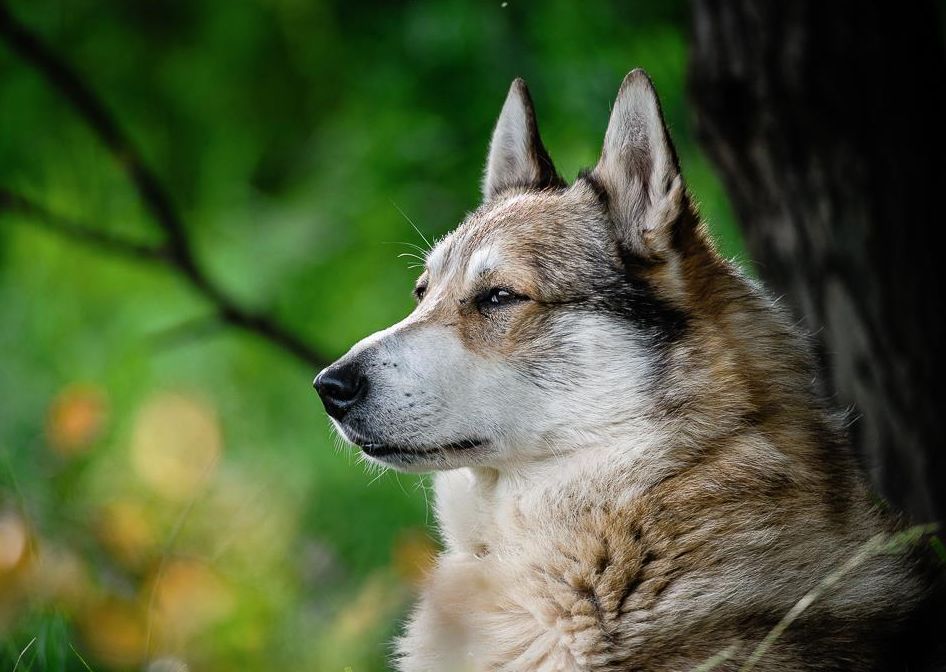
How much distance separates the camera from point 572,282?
3652 millimetres

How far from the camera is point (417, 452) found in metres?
3.52

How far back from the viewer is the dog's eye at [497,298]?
369 cm

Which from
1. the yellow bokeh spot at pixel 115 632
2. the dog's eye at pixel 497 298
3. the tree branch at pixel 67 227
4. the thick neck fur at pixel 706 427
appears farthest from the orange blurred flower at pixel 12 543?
the tree branch at pixel 67 227

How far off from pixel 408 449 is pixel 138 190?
356 cm

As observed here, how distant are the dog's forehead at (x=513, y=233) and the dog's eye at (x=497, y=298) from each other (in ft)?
0.29

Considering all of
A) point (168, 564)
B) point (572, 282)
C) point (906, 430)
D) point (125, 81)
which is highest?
point (125, 81)

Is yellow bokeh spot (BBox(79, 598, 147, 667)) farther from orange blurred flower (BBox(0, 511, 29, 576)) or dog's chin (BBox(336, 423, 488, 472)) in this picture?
dog's chin (BBox(336, 423, 488, 472))

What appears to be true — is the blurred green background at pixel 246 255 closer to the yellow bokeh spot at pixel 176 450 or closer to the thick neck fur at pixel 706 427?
the yellow bokeh spot at pixel 176 450

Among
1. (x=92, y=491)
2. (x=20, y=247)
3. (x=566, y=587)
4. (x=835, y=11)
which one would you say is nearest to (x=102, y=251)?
(x=20, y=247)

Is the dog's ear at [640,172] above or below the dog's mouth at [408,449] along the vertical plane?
above

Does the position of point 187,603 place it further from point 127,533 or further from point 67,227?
point 67,227

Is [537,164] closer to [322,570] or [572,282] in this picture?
[572,282]

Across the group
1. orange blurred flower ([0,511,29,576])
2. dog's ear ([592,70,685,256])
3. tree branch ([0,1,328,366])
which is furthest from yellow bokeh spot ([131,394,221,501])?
tree branch ([0,1,328,366])

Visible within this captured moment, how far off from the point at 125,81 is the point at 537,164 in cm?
447
